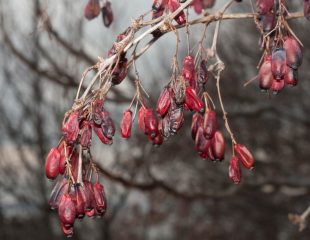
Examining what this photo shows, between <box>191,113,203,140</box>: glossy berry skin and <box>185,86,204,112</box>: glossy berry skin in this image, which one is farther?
<box>191,113,203,140</box>: glossy berry skin

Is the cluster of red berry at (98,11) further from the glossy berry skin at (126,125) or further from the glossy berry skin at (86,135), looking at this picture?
the glossy berry skin at (86,135)

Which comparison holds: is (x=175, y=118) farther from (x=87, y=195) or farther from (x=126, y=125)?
(x=87, y=195)

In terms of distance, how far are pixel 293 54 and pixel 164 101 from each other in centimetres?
39

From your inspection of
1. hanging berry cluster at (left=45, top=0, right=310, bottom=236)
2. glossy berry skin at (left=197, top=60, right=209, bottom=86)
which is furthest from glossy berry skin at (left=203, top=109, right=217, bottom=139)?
glossy berry skin at (left=197, top=60, right=209, bottom=86)

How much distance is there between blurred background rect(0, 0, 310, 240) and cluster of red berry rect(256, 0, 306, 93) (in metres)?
2.47

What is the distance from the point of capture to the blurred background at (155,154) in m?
7.30

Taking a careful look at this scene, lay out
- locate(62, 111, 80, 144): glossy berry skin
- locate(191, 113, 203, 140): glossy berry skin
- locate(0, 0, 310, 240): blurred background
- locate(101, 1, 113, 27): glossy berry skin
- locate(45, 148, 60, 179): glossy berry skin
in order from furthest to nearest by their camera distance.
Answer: locate(0, 0, 310, 240): blurred background → locate(101, 1, 113, 27): glossy berry skin → locate(191, 113, 203, 140): glossy berry skin → locate(45, 148, 60, 179): glossy berry skin → locate(62, 111, 80, 144): glossy berry skin

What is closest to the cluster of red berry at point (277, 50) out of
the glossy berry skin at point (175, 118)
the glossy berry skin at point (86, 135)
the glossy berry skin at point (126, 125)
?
the glossy berry skin at point (175, 118)

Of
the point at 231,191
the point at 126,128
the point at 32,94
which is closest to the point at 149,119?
the point at 126,128

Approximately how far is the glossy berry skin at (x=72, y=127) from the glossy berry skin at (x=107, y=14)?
104 cm

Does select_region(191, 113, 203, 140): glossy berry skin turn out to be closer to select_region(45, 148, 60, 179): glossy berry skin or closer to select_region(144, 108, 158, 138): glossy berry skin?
select_region(144, 108, 158, 138): glossy berry skin

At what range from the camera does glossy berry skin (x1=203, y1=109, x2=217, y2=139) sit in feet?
7.47

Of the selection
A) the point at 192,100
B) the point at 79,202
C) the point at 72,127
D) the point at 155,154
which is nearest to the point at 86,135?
the point at 72,127

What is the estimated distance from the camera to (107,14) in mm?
3018
